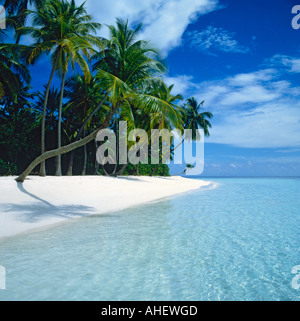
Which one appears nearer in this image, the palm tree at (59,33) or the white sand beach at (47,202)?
the white sand beach at (47,202)

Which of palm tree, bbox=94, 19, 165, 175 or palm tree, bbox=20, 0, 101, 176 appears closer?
palm tree, bbox=94, 19, 165, 175

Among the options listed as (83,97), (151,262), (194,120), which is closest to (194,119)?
(194,120)

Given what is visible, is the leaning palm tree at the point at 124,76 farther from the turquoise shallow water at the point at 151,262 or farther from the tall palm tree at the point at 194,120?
the tall palm tree at the point at 194,120

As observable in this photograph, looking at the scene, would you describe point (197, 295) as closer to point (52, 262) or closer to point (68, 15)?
point (52, 262)

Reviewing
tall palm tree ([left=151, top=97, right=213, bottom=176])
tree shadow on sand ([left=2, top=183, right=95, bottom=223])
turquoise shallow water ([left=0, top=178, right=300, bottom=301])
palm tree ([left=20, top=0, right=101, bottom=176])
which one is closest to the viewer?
turquoise shallow water ([left=0, top=178, right=300, bottom=301])

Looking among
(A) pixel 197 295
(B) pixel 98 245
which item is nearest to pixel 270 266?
(A) pixel 197 295

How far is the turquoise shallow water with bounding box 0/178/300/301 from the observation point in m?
2.81

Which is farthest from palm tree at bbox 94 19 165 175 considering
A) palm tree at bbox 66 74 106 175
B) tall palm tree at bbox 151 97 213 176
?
tall palm tree at bbox 151 97 213 176

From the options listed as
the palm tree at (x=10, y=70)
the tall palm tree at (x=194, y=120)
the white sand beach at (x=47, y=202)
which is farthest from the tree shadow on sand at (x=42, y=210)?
the tall palm tree at (x=194, y=120)

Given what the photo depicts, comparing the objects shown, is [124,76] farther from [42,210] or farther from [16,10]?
[16,10]

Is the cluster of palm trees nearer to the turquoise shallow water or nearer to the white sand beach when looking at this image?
the white sand beach

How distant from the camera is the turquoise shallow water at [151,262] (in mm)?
2807

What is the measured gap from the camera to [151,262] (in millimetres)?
3688

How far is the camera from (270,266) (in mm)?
3654
